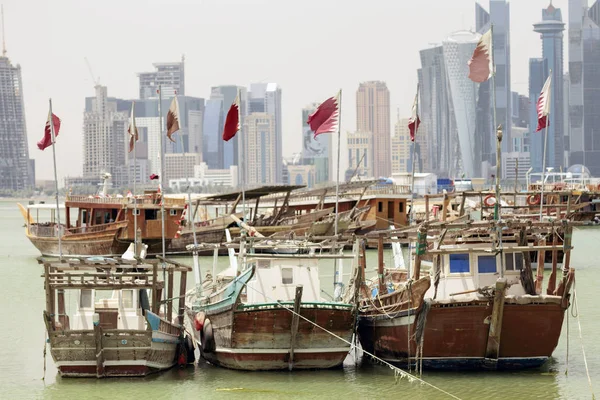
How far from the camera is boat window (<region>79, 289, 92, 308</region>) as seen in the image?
28.1 meters

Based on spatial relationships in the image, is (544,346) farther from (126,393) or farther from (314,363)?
(126,393)

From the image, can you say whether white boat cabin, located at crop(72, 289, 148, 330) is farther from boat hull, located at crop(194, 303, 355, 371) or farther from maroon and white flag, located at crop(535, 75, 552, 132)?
maroon and white flag, located at crop(535, 75, 552, 132)

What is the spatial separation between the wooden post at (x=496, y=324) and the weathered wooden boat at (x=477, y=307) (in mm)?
23

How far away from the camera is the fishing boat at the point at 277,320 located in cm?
A: 2781

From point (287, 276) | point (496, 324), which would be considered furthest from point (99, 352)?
point (496, 324)

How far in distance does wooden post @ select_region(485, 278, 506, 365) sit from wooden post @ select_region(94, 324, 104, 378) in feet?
29.2

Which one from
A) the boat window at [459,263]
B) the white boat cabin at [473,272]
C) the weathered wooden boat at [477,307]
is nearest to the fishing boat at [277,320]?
the weathered wooden boat at [477,307]

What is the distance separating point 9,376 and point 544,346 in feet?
43.3

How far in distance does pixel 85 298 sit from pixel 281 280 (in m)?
4.71

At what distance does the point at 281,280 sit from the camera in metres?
29.1

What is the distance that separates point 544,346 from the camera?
2817 centimetres

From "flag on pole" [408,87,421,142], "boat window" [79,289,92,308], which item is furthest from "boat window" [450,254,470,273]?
"flag on pole" [408,87,421,142]

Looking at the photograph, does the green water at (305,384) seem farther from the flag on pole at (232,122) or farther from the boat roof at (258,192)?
the boat roof at (258,192)

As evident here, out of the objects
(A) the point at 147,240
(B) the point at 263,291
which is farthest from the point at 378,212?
(B) the point at 263,291
